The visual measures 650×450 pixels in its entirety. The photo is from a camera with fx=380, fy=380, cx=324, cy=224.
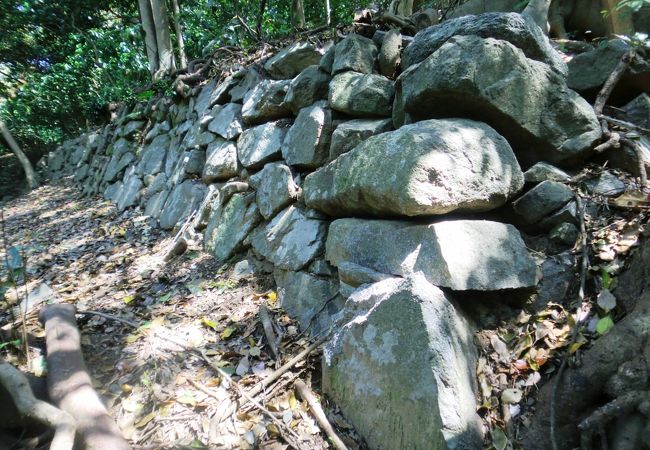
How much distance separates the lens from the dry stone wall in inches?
71.4

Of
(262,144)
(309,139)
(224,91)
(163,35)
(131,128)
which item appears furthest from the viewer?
(163,35)

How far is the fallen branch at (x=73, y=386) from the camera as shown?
1740 millimetres

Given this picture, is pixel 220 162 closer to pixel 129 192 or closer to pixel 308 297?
pixel 308 297

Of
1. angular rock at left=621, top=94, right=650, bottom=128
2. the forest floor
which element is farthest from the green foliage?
angular rock at left=621, top=94, right=650, bottom=128

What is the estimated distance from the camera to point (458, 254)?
79.4 inches

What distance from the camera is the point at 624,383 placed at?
1.48m

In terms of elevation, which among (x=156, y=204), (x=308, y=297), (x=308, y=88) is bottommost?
(x=308, y=297)

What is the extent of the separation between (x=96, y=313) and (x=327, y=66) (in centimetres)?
300

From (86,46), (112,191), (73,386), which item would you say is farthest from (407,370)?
(86,46)

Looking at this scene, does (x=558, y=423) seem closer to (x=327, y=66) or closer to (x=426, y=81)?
(x=426, y=81)

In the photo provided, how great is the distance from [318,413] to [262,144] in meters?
2.82

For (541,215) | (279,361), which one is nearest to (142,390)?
(279,361)

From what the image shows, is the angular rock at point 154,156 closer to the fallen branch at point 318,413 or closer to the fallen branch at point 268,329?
the fallen branch at point 268,329

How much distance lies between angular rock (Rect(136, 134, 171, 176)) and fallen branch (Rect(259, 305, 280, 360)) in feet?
14.2
